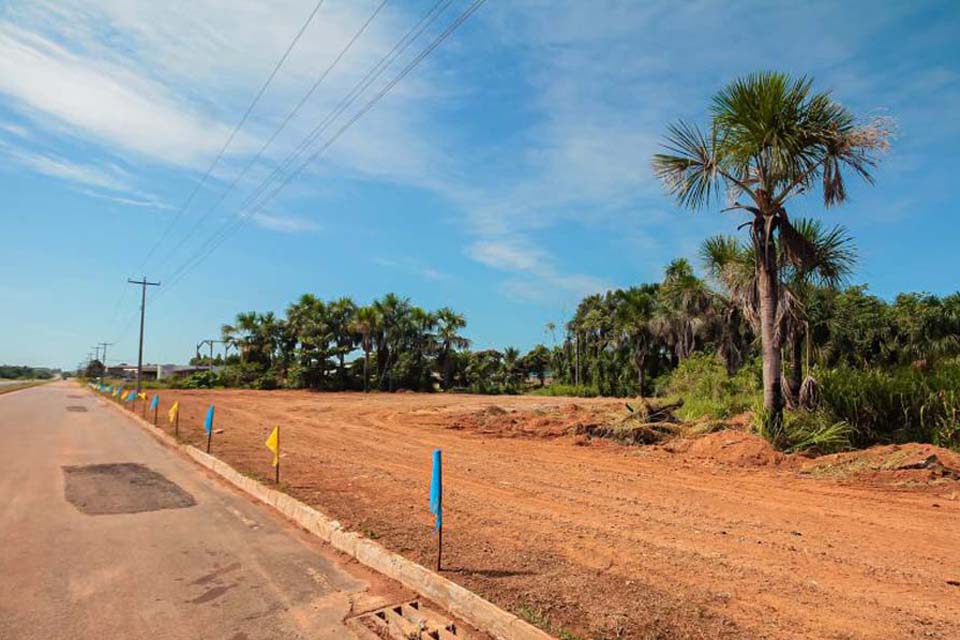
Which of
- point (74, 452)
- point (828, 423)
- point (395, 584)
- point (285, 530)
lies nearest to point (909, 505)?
point (828, 423)

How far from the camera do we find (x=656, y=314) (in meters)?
46.3

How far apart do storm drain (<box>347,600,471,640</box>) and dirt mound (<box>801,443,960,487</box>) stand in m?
8.32

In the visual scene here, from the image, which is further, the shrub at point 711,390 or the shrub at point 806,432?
the shrub at point 711,390

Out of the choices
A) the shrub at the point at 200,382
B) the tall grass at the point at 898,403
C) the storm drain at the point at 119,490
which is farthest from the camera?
the shrub at the point at 200,382

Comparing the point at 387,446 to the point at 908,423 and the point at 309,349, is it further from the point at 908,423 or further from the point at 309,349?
the point at 309,349

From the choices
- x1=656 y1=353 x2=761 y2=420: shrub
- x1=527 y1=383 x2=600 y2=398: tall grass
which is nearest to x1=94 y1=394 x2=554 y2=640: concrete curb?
x1=656 y1=353 x2=761 y2=420: shrub

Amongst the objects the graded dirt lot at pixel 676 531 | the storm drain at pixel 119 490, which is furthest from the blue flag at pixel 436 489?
the storm drain at pixel 119 490

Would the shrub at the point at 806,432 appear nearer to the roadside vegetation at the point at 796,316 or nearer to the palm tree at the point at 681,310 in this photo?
the roadside vegetation at the point at 796,316

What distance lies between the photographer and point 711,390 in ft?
60.9

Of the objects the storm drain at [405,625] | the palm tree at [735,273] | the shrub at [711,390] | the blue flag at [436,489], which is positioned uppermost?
the palm tree at [735,273]

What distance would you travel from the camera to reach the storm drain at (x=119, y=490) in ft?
27.8

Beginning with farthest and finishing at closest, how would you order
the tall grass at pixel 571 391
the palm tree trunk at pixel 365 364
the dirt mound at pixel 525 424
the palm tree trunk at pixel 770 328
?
1. the palm tree trunk at pixel 365 364
2. the tall grass at pixel 571 391
3. the dirt mound at pixel 525 424
4. the palm tree trunk at pixel 770 328

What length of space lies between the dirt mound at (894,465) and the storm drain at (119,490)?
10341 millimetres

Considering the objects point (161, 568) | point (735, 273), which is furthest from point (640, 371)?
point (161, 568)
